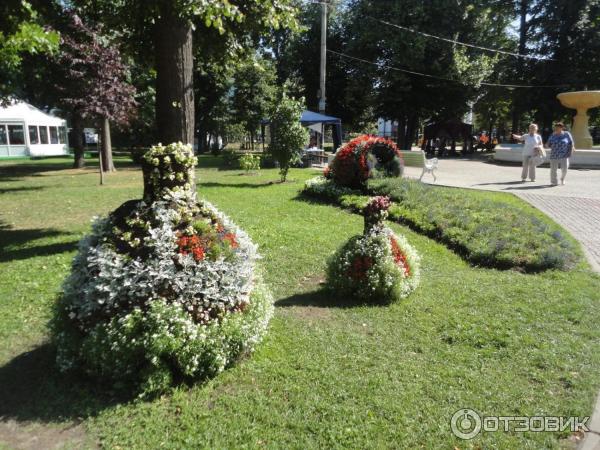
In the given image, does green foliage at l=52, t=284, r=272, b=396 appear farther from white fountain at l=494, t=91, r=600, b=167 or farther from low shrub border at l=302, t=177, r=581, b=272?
white fountain at l=494, t=91, r=600, b=167

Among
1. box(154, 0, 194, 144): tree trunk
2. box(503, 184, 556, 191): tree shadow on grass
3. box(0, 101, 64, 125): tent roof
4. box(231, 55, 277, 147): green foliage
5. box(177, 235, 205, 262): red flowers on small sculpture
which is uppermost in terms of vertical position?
box(231, 55, 277, 147): green foliage

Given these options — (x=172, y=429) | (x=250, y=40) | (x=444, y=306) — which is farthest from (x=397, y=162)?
(x=172, y=429)

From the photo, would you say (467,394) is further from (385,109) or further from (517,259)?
(385,109)

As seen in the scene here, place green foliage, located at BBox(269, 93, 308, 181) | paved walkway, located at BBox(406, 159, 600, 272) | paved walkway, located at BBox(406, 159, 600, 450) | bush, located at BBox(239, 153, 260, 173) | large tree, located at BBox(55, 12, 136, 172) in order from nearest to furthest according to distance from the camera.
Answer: paved walkway, located at BBox(406, 159, 600, 450) < paved walkway, located at BBox(406, 159, 600, 272) < green foliage, located at BBox(269, 93, 308, 181) < large tree, located at BBox(55, 12, 136, 172) < bush, located at BBox(239, 153, 260, 173)

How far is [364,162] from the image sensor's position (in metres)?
12.0

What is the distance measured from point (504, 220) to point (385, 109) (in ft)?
86.0

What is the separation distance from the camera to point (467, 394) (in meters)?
Result: 3.34

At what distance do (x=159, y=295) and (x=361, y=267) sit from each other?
238cm

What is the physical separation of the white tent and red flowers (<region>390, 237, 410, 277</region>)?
34.6 m

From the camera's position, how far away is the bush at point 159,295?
3.27m

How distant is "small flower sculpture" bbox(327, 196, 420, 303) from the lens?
5.00 metres

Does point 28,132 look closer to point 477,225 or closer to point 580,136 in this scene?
point 477,225

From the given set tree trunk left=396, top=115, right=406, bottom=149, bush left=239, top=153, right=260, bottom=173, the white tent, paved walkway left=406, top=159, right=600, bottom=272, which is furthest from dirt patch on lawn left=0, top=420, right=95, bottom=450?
the white tent

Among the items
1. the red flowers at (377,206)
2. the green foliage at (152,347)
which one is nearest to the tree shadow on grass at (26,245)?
the green foliage at (152,347)
